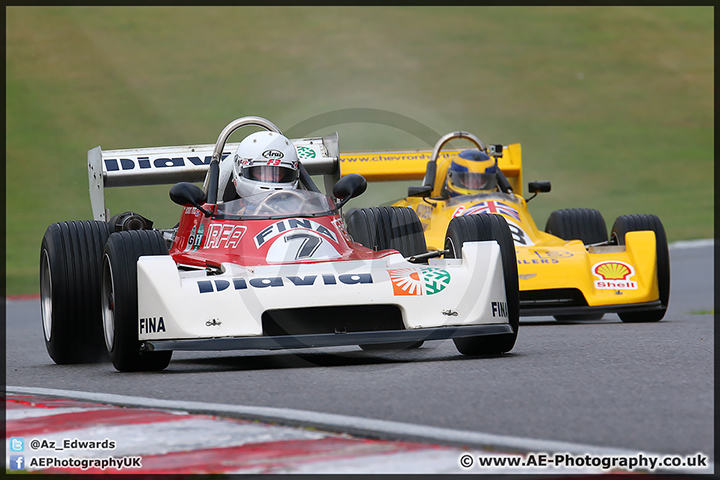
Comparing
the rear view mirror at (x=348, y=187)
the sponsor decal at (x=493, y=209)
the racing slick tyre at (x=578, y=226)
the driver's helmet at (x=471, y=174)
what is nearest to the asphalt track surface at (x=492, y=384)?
the rear view mirror at (x=348, y=187)

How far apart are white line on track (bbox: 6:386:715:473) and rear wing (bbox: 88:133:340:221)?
187 inches

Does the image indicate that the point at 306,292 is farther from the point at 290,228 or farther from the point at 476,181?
the point at 476,181

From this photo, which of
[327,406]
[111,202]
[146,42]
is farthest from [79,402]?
[146,42]

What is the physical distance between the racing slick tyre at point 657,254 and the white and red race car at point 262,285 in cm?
309

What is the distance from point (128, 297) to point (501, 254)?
2382 mm

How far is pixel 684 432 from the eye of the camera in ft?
13.9

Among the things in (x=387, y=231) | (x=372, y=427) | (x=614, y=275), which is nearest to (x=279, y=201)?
(x=387, y=231)

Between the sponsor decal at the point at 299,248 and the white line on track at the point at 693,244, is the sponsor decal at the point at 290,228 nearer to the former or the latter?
the sponsor decal at the point at 299,248

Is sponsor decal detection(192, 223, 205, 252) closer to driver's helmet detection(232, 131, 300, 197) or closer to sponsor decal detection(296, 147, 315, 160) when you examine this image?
driver's helmet detection(232, 131, 300, 197)

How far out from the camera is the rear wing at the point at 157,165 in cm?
1002

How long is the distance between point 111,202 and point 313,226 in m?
24.9

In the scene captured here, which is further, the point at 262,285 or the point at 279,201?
the point at 279,201

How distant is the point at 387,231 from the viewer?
8.95 meters

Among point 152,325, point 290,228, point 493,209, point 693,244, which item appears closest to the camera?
point 152,325
